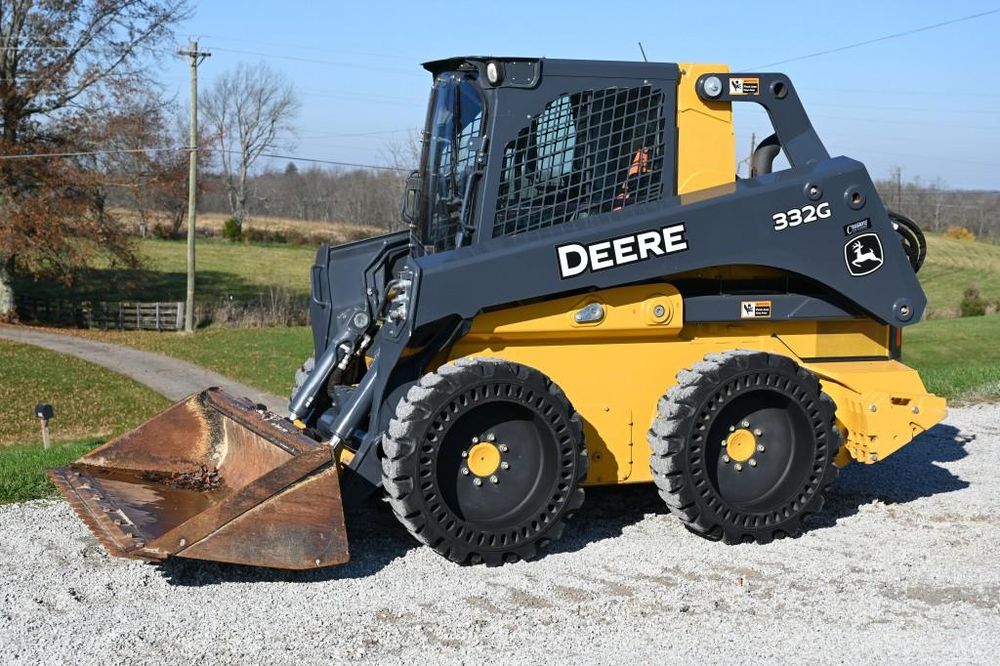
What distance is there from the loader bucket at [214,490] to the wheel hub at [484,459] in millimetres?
825

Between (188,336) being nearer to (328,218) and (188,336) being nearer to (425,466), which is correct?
(425,466)

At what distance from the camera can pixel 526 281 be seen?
6.38m

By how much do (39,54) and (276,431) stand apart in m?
34.4

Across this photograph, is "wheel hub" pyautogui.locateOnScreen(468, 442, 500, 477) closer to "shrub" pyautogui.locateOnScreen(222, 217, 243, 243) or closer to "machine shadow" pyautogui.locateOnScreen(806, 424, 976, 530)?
"machine shadow" pyautogui.locateOnScreen(806, 424, 976, 530)

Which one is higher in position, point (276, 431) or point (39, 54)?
point (39, 54)

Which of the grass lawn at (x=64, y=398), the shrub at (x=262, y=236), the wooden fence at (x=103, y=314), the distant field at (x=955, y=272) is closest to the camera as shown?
the grass lawn at (x=64, y=398)

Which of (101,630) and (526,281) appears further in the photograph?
(526,281)

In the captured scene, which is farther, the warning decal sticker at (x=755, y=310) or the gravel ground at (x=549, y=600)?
the warning decal sticker at (x=755, y=310)

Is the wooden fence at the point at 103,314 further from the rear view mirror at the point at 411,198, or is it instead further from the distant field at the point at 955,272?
the rear view mirror at the point at 411,198

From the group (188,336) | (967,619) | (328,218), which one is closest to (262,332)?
(188,336)

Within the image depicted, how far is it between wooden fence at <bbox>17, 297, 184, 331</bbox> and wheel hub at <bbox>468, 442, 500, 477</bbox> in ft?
117

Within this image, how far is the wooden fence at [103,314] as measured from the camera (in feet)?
135

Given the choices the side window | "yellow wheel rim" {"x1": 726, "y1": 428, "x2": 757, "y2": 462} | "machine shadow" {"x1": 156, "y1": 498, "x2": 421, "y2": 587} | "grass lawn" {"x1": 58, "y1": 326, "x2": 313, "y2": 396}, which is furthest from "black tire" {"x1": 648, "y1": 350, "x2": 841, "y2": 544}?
"grass lawn" {"x1": 58, "y1": 326, "x2": 313, "y2": 396}

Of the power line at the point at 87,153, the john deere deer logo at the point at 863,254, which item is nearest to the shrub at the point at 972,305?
the power line at the point at 87,153
